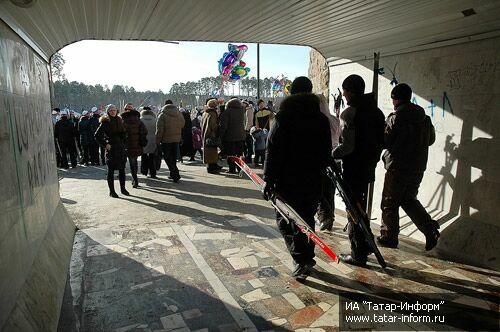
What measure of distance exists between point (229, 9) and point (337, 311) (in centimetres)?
365

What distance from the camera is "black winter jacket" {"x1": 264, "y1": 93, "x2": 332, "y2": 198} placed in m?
3.52

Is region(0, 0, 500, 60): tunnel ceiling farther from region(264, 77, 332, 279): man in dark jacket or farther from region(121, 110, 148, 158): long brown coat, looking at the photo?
region(121, 110, 148, 158): long brown coat

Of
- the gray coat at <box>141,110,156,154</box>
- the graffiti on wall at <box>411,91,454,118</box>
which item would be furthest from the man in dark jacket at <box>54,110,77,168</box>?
the graffiti on wall at <box>411,91,454,118</box>

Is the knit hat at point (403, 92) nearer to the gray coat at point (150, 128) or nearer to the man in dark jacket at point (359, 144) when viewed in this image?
the man in dark jacket at point (359, 144)

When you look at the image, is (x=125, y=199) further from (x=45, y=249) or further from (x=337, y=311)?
(x=337, y=311)

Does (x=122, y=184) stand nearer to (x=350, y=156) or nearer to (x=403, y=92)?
(x=350, y=156)

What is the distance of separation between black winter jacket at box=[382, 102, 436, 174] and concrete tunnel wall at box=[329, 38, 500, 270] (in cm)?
48

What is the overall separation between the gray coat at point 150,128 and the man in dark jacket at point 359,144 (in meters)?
6.03

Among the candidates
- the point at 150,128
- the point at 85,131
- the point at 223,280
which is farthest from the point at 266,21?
the point at 85,131

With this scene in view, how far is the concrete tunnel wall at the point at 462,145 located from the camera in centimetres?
406

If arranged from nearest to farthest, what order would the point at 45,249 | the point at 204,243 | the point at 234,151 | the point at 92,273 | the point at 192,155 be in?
the point at 45,249, the point at 92,273, the point at 204,243, the point at 234,151, the point at 192,155

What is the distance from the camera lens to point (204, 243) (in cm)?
477

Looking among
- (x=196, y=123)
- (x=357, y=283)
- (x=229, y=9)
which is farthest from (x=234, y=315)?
(x=196, y=123)

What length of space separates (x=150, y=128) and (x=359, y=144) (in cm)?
654
